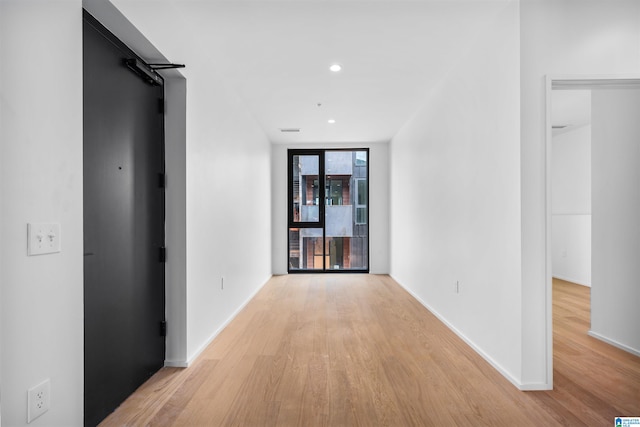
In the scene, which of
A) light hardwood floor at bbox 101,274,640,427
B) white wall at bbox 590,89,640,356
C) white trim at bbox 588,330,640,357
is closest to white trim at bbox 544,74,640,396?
light hardwood floor at bbox 101,274,640,427

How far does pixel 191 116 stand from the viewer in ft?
8.38

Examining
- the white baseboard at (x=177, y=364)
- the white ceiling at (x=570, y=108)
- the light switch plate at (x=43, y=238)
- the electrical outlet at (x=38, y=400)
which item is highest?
the white ceiling at (x=570, y=108)

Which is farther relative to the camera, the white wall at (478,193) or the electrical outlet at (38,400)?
the white wall at (478,193)

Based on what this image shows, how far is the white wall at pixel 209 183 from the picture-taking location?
2.31m

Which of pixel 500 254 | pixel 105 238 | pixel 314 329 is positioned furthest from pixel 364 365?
pixel 105 238

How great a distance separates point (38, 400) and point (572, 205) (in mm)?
7054

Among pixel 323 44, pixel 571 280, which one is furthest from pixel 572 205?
pixel 323 44

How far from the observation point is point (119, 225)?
6.25 feet

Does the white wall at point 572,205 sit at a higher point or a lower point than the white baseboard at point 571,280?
higher

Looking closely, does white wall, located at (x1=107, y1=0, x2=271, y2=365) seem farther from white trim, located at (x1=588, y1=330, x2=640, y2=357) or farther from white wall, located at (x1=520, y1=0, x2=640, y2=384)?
white trim, located at (x1=588, y1=330, x2=640, y2=357)

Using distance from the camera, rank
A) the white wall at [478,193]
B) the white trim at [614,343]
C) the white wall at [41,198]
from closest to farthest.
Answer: the white wall at [41,198] → the white wall at [478,193] → the white trim at [614,343]

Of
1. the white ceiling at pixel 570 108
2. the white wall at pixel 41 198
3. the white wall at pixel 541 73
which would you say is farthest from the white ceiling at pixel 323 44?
the white ceiling at pixel 570 108

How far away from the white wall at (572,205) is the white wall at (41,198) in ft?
20.6

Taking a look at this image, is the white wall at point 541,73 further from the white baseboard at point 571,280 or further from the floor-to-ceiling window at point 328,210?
the floor-to-ceiling window at point 328,210
